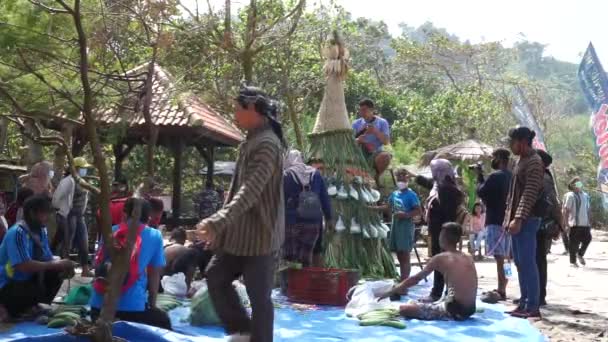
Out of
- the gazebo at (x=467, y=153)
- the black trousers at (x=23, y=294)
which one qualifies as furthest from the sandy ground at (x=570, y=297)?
the gazebo at (x=467, y=153)

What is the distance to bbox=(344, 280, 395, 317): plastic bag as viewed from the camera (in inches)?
302

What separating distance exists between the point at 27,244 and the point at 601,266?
11707 millimetres

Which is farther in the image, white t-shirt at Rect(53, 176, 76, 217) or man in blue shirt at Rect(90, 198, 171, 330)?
white t-shirt at Rect(53, 176, 76, 217)

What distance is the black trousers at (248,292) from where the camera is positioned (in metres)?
4.73

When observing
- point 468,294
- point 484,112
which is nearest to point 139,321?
point 468,294

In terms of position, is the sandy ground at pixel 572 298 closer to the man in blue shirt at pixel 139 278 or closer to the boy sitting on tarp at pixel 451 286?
the boy sitting on tarp at pixel 451 286

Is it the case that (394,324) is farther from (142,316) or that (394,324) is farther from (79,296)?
(79,296)

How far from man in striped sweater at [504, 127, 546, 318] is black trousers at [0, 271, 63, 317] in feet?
13.3

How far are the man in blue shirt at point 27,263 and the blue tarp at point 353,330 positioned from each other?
0.22 m

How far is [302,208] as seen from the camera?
8.80m

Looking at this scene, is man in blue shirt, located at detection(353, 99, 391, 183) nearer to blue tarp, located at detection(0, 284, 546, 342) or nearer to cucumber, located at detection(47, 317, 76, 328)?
blue tarp, located at detection(0, 284, 546, 342)

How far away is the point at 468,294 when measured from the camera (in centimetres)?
739

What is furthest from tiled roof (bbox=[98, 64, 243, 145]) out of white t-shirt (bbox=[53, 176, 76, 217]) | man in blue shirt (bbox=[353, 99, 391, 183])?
man in blue shirt (bbox=[353, 99, 391, 183])

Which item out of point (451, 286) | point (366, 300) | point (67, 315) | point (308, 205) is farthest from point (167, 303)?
point (451, 286)
